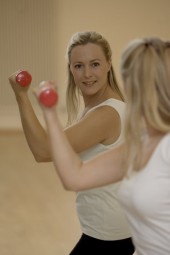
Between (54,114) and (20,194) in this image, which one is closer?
(54,114)

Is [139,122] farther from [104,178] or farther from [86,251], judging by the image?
[86,251]

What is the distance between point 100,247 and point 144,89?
0.76m

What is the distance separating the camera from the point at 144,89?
120 cm

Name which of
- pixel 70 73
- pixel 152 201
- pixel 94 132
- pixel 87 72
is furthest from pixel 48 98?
pixel 70 73

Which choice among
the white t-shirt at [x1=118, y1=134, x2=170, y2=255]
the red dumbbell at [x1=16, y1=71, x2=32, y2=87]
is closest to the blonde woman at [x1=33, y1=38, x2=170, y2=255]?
the white t-shirt at [x1=118, y1=134, x2=170, y2=255]

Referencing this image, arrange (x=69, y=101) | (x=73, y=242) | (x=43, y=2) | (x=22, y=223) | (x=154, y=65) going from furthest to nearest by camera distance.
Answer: (x=43, y=2) < (x=22, y=223) < (x=73, y=242) < (x=69, y=101) < (x=154, y=65)

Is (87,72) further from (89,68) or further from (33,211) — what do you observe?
(33,211)

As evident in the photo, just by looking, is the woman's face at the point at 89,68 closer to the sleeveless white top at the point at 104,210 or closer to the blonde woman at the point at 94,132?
the blonde woman at the point at 94,132

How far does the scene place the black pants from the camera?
175 centimetres

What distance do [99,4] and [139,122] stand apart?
6.20 m

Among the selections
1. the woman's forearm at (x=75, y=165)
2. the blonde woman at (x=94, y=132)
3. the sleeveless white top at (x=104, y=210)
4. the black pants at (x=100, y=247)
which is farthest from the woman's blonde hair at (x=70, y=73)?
the woman's forearm at (x=75, y=165)

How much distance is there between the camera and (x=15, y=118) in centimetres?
746

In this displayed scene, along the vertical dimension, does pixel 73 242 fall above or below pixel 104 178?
below

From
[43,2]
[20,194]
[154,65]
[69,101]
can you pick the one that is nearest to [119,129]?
[69,101]
